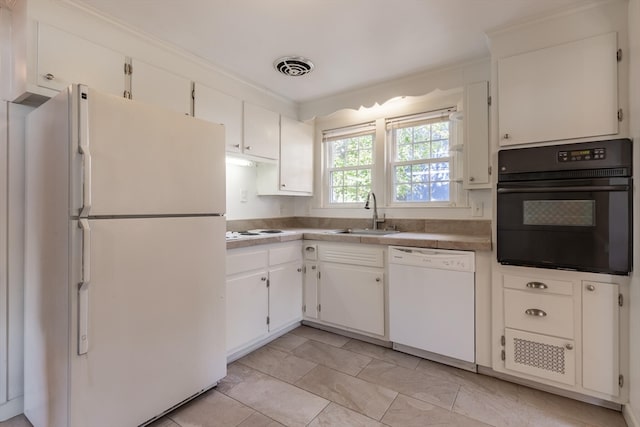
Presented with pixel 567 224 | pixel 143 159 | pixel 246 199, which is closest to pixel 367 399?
pixel 567 224

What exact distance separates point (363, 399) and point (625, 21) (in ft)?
8.39

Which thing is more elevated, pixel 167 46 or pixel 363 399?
pixel 167 46

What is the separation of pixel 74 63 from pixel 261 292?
1.85m

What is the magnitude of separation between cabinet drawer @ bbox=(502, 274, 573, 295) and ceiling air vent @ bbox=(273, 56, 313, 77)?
2084 mm

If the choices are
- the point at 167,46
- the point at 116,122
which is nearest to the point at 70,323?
the point at 116,122

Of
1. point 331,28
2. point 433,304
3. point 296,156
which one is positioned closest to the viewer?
point 331,28

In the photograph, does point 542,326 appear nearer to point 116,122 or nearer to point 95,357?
point 95,357

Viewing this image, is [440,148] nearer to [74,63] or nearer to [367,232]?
[367,232]

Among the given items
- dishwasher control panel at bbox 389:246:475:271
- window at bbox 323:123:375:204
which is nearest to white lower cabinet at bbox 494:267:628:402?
dishwasher control panel at bbox 389:246:475:271

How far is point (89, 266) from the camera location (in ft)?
4.36

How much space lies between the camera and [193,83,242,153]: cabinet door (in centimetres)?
235

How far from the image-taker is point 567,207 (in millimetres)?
1755

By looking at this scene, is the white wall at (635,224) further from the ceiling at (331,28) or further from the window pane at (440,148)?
the window pane at (440,148)

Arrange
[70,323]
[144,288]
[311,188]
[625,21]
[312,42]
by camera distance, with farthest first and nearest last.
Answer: [311,188] < [312,42] < [625,21] < [144,288] < [70,323]
